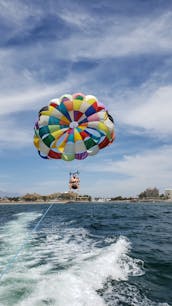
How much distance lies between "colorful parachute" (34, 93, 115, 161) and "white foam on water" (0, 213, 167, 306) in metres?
4.18

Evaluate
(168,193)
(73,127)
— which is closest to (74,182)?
(73,127)

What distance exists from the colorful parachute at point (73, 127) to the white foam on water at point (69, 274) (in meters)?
4.18

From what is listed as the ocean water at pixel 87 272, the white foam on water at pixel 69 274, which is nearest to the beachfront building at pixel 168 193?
the ocean water at pixel 87 272

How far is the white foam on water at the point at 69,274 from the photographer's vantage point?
7309 millimetres

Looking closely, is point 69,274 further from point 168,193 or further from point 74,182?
point 168,193

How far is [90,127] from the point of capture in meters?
12.9

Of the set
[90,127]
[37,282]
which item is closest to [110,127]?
[90,127]

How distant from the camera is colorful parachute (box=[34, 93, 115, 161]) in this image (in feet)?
41.1

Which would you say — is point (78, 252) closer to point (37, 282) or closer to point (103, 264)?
point (103, 264)

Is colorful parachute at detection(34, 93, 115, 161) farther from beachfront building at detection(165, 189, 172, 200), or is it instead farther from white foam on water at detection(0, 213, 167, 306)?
beachfront building at detection(165, 189, 172, 200)

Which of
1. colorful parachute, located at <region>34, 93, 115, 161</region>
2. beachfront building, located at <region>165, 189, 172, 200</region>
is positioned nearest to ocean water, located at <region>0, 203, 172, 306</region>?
colorful parachute, located at <region>34, 93, 115, 161</region>

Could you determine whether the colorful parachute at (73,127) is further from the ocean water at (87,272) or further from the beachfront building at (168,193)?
the beachfront building at (168,193)

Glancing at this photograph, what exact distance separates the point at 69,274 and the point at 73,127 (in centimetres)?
601

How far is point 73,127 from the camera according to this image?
41.9ft
